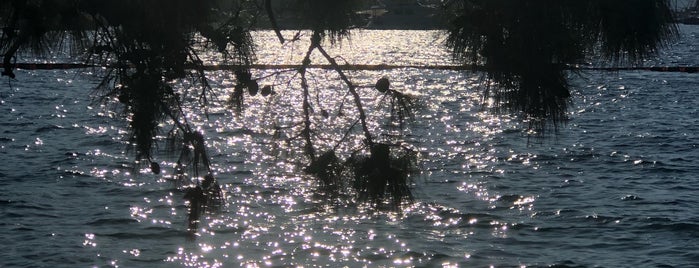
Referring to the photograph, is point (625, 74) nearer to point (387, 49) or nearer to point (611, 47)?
point (387, 49)

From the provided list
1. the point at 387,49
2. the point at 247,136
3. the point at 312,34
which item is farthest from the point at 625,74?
the point at 312,34

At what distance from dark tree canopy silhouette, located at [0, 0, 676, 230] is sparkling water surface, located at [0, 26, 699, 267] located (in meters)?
0.52

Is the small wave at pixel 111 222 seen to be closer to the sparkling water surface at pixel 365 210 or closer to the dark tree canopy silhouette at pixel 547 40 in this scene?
the sparkling water surface at pixel 365 210

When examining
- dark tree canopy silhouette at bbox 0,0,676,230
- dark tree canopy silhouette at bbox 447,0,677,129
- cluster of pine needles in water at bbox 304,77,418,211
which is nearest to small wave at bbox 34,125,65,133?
dark tree canopy silhouette at bbox 0,0,676,230

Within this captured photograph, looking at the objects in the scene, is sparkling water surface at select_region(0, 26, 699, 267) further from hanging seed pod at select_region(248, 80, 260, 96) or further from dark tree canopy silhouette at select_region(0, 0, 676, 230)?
hanging seed pod at select_region(248, 80, 260, 96)

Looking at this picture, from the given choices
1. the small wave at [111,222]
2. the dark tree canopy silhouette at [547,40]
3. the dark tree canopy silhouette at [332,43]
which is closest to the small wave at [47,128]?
the small wave at [111,222]

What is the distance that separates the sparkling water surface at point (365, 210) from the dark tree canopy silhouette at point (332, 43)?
52 centimetres

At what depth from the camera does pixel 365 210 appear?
8367 mm

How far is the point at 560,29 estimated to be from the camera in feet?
17.8

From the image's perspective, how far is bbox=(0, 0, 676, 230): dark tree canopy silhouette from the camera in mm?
5504

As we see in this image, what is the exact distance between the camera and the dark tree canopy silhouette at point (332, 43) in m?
5.50

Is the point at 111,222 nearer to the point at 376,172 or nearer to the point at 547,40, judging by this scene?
the point at 376,172

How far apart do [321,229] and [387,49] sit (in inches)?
3232

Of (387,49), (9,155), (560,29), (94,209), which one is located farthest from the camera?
(387,49)
